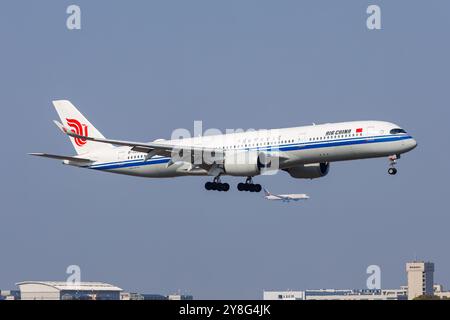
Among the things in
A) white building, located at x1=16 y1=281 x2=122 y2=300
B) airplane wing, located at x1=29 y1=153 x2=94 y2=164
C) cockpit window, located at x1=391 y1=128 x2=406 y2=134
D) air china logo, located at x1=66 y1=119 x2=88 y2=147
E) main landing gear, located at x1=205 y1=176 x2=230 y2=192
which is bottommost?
white building, located at x1=16 y1=281 x2=122 y2=300

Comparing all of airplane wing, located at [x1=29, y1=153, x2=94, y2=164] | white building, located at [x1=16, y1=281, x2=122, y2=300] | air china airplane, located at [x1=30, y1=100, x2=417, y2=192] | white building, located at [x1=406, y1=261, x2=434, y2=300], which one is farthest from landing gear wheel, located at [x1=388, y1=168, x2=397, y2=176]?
white building, located at [x1=406, y1=261, x2=434, y2=300]

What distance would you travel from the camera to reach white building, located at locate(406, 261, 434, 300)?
190 meters

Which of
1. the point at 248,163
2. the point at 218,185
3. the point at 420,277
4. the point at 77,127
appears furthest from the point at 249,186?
the point at 420,277

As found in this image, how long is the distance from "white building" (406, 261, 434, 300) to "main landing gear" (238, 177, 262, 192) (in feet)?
→ 345

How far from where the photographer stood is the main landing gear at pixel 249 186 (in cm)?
8844

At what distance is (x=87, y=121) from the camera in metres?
101

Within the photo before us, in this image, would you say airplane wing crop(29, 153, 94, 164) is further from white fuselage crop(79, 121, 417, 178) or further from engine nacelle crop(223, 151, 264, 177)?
engine nacelle crop(223, 151, 264, 177)

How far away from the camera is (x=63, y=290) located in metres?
136

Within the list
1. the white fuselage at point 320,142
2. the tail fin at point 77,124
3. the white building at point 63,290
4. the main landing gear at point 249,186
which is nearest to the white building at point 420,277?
the white building at point 63,290

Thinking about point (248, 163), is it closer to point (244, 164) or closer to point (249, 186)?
point (244, 164)
